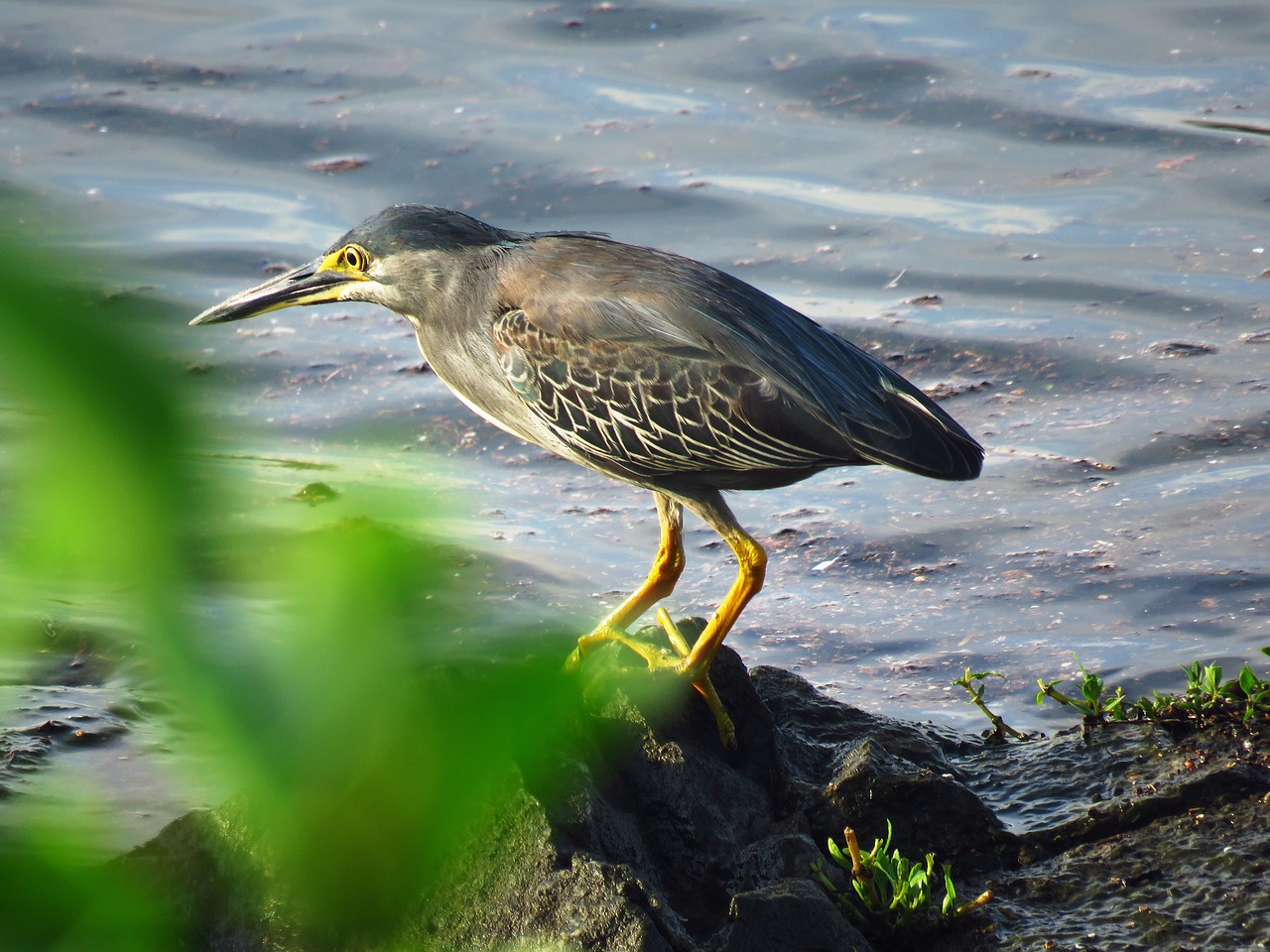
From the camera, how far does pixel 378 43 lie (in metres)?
11.2

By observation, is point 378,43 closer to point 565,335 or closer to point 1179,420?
point 1179,420

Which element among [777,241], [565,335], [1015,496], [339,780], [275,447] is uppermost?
[275,447]

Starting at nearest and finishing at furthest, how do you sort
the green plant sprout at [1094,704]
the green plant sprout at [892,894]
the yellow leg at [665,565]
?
1. the green plant sprout at [892,894]
2. the green plant sprout at [1094,704]
3. the yellow leg at [665,565]

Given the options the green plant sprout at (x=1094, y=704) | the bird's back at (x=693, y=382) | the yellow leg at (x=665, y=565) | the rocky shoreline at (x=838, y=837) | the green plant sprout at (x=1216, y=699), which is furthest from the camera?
the yellow leg at (x=665, y=565)

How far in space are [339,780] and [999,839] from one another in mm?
3021

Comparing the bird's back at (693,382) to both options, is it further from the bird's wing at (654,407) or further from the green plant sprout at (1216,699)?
the green plant sprout at (1216,699)

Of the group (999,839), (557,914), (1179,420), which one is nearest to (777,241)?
(1179,420)

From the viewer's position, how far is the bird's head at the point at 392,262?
4.59 m

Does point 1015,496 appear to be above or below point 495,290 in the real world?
below

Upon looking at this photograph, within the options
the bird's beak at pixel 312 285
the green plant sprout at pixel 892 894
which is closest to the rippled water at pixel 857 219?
the bird's beak at pixel 312 285

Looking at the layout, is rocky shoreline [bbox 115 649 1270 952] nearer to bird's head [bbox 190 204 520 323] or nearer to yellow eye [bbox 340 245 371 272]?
bird's head [bbox 190 204 520 323]

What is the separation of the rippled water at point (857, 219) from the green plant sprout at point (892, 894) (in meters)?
1.80

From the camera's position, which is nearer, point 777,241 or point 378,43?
point 777,241

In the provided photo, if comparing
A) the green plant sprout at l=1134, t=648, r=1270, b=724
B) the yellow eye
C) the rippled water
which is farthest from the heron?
the green plant sprout at l=1134, t=648, r=1270, b=724
